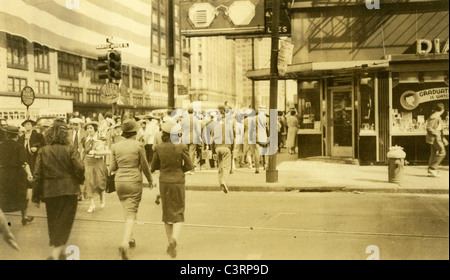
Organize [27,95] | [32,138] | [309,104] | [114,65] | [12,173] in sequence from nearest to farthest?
[12,173] < [114,65] < [27,95] < [32,138] < [309,104]

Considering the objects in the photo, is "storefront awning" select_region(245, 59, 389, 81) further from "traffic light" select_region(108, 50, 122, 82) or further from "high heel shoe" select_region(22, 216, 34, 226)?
"high heel shoe" select_region(22, 216, 34, 226)

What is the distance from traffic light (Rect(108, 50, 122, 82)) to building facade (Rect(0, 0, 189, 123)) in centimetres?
16

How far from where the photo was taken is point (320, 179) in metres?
9.58

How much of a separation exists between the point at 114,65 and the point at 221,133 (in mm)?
2586

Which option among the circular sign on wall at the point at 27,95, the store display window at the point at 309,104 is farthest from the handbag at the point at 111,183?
the store display window at the point at 309,104

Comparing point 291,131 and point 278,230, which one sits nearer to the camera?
point 278,230

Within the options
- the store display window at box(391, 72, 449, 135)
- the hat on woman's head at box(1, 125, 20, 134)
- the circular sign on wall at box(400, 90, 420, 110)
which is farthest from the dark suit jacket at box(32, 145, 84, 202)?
the circular sign on wall at box(400, 90, 420, 110)

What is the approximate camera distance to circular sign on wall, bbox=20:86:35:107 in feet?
29.0

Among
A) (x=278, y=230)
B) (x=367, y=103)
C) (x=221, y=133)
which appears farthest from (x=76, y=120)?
(x=367, y=103)

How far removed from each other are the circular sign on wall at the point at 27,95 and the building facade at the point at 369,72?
5.00 metres

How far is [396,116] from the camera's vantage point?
9891 mm

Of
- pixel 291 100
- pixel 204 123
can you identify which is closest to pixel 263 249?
pixel 204 123

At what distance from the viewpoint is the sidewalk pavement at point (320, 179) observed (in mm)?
9023

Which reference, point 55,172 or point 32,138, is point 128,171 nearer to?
point 55,172
